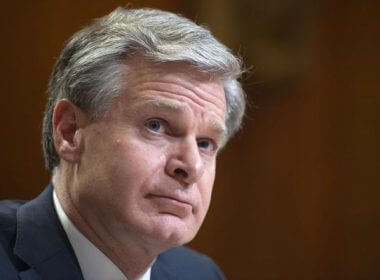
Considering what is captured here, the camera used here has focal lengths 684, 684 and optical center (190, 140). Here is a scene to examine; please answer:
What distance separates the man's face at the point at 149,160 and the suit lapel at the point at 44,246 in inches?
3.8

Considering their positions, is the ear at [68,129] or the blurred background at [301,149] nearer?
the ear at [68,129]

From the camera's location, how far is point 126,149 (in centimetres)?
169

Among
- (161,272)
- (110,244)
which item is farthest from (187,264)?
(110,244)

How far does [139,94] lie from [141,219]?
31 centimetres

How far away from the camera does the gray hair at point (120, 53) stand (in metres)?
1.74

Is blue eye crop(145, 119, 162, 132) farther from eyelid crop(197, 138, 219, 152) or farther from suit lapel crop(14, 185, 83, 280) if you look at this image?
suit lapel crop(14, 185, 83, 280)

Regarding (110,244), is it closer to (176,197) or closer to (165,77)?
(176,197)

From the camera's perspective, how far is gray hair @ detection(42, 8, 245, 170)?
1.74 meters

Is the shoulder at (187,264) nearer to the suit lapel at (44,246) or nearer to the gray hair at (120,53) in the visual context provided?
the suit lapel at (44,246)

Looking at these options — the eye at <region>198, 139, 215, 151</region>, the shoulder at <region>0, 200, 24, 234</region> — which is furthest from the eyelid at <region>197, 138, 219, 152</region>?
the shoulder at <region>0, 200, 24, 234</region>

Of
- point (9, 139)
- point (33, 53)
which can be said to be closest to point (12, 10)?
point (33, 53)

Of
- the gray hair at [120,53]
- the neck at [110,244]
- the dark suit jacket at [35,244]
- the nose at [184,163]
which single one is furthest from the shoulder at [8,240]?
the nose at [184,163]

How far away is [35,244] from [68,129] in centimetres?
31

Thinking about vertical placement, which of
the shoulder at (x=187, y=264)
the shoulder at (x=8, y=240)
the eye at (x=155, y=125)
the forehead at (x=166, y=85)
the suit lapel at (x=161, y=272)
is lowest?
the shoulder at (x=187, y=264)
